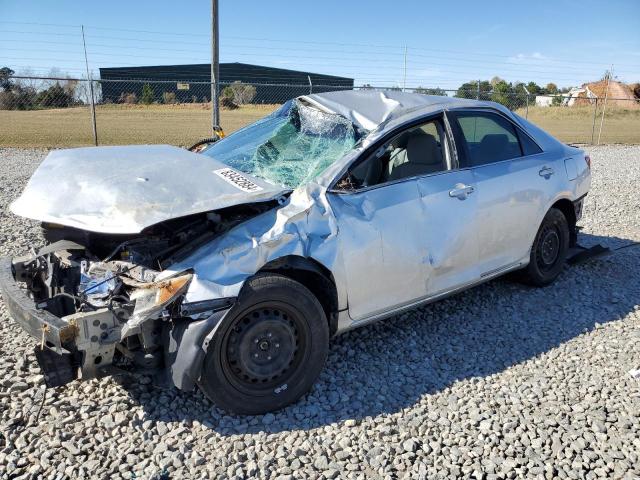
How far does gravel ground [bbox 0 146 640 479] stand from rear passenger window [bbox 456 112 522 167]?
1.31 metres

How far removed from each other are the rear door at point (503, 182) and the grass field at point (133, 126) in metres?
13.2

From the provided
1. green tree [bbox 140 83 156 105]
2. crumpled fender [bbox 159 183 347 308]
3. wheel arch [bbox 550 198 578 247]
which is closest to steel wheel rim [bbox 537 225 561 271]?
wheel arch [bbox 550 198 578 247]

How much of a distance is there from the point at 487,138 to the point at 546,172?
2.21ft

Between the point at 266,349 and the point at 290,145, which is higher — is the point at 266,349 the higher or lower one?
the lower one

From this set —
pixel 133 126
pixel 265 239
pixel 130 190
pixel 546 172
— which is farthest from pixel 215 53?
pixel 133 126

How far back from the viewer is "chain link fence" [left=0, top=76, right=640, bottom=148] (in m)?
15.9

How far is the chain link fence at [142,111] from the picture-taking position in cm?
1594

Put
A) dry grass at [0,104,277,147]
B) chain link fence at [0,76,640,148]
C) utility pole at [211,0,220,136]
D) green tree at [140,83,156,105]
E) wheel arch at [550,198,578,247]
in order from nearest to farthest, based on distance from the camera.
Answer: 1. wheel arch at [550,198,578,247]
2. utility pole at [211,0,220,136]
3. chain link fence at [0,76,640,148]
4. dry grass at [0,104,277,147]
5. green tree at [140,83,156,105]

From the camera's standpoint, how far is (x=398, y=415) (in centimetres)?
323

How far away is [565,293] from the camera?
5.08 metres

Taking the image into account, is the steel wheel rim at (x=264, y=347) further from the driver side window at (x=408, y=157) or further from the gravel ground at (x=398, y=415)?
the driver side window at (x=408, y=157)

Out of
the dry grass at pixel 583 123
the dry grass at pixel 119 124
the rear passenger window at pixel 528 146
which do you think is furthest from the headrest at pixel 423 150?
the dry grass at pixel 583 123

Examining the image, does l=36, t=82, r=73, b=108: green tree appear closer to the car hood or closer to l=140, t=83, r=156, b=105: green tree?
l=140, t=83, r=156, b=105: green tree

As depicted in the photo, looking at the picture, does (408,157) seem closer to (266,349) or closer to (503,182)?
(503,182)
